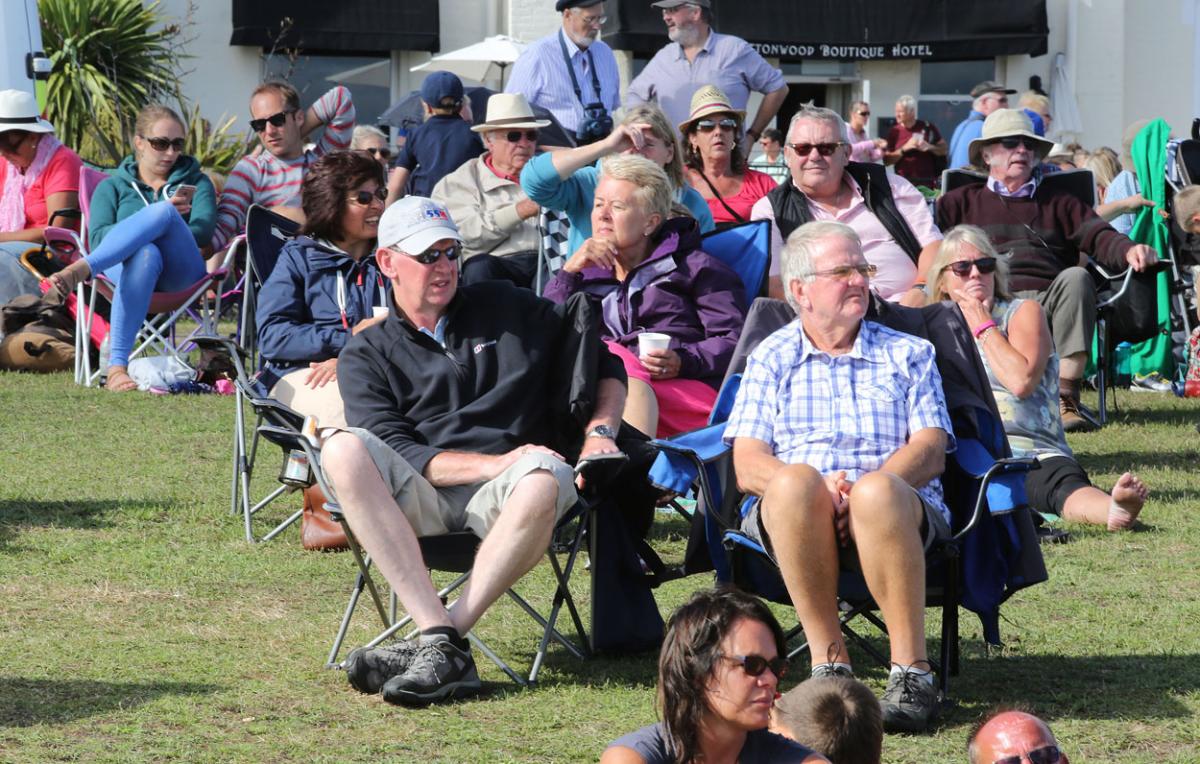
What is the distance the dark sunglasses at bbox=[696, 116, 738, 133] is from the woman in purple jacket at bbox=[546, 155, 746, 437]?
1559 mm

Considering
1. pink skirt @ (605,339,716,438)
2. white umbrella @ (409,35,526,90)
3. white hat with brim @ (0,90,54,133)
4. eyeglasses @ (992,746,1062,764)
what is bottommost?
eyeglasses @ (992,746,1062,764)

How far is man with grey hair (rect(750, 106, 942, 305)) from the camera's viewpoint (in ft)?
23.2

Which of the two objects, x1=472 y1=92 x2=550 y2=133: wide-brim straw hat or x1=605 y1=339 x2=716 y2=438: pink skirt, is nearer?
x1=605 y1=339 x2=716 y2=438: pink skirt

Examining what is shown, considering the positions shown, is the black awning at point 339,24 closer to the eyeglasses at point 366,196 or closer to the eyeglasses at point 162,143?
the eyeglasses at point 162,143

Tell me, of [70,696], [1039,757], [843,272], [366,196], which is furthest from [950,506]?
[366,196]

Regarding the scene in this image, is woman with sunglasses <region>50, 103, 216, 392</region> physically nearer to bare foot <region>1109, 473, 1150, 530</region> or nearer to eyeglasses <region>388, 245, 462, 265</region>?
eyeglasses <region>388, 245, 462, 265</region>

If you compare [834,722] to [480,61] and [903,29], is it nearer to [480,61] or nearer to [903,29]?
[480,61]

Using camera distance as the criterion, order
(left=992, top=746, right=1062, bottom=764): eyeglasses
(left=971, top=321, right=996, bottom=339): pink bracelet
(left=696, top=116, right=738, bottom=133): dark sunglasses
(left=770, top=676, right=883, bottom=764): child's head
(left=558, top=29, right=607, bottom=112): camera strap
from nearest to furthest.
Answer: (left=992, top=746, right=1062, bottom=764): eyeglasses, (left=770, top=676, right=883, bottom=764): child's head, (left=971, top=321, right=996, bottom=339): pink bracelet, (left=696, top=116, right=738, bottom=133): dark sunglasses, (left=558, top=29, right=607, bottom=112): camera strap

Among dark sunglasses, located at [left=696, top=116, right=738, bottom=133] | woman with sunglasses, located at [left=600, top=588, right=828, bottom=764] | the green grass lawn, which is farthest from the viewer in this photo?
dark sunglasses, located at [left=696, top=116, right=738, bottom=133]

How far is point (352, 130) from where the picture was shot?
464 inches

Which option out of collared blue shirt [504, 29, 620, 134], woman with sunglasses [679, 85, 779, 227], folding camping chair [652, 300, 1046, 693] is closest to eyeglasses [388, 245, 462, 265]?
folding camping chair [652, 300, 1046, 693]

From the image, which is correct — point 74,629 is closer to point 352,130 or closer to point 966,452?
point 966,452

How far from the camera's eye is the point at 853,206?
23.7 ft

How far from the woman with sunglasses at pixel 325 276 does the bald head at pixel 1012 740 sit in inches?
146
